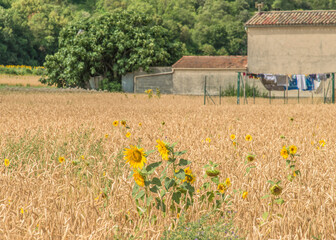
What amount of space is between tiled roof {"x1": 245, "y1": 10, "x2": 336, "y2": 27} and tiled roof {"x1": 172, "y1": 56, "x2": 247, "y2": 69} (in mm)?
2678

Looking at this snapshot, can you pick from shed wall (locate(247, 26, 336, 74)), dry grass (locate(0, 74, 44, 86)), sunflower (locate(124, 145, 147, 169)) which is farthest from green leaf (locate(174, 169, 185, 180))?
dry grass (locate(0, 74, 44, 86))

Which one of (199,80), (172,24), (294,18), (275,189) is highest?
(172,24)

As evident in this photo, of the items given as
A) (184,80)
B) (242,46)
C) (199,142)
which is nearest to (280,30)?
(184,80)

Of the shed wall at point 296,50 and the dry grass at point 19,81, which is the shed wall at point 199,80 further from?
the dry grass at point 19,81

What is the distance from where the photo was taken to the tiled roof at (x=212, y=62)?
34.0m

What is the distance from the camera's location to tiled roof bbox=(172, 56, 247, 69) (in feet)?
111

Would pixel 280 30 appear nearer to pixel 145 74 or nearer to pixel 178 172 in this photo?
pixel 145 74

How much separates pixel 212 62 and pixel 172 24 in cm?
3410

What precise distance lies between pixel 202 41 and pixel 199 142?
2688 inches

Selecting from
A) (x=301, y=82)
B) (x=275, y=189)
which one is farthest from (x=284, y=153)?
(x=301, y=82)

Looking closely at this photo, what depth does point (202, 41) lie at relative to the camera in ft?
242

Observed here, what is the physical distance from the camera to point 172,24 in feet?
221

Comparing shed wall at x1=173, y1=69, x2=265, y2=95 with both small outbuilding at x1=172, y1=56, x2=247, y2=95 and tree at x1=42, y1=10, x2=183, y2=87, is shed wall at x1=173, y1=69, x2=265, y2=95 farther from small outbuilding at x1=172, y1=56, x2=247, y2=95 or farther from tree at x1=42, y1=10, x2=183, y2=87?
tree at x1=42, y1=10, x2=183, y2=87

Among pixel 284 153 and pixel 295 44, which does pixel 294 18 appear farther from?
pixel 284 153
